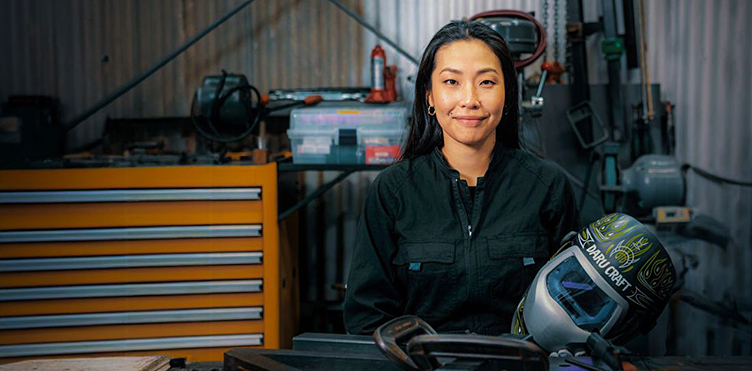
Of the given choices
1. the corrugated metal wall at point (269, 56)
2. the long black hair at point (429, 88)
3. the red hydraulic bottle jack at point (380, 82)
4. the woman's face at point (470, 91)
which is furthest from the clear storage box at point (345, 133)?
the woman's face at point (470, 91)

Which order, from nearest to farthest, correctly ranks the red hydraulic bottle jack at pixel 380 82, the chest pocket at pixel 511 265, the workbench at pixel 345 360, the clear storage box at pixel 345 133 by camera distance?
1. the workbench at pixel 345 360
2. the chest pocket at pixel 511 265
3. the clear storage box at pixel 345 133
4. the red hydraulic bottle jack at pixel 380 82

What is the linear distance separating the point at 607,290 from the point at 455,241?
1.16 ft

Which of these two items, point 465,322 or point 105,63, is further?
point 105,63

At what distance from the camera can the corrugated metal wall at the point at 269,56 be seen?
2.76 meters

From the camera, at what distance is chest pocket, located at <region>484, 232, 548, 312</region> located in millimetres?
1106

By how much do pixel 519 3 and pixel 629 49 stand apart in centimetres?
55

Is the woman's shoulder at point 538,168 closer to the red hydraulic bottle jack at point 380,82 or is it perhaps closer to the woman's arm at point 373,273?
the woman's arm at point 373,273

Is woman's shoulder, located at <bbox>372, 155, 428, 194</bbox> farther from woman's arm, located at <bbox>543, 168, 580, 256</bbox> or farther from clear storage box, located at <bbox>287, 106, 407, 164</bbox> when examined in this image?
clear storage box, located at <bbox>287, 106, 407, 164</bbox>

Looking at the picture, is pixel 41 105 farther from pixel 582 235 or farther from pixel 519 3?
pixel 582 235

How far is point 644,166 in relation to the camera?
7.52ft

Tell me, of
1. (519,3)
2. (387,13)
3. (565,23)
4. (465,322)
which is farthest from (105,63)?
(465,322)

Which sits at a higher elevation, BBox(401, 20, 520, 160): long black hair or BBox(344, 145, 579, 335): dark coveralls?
BBox(401, 20, 520, 160): long black hair

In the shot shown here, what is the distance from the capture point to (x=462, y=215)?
1146 millimetres

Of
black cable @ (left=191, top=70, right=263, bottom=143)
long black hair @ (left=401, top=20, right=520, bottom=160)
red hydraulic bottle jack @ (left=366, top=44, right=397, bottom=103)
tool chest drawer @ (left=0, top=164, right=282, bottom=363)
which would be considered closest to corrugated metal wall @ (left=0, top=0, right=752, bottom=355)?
red hydraulic bottle jack @ (left=366, top=44, right=397, bottom=103)
